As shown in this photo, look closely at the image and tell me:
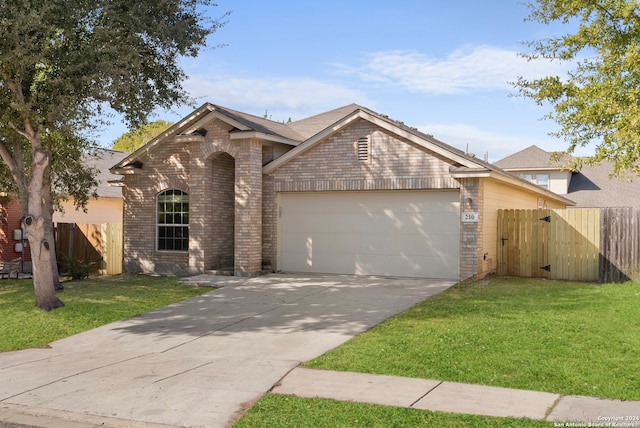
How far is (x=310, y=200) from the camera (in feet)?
60.4

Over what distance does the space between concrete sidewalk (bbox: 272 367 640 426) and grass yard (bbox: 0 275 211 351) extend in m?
5.75

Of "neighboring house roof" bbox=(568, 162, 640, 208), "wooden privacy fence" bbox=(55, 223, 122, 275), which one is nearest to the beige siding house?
"wooden privacy fence" bbox=(55, 223, 122, 275)

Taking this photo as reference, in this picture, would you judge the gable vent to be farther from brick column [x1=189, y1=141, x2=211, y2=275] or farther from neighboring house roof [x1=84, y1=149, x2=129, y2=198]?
neighboring house roof [x1=84, y1=149, x2=129, y2=198]

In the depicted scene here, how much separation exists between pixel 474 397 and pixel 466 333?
120 inches

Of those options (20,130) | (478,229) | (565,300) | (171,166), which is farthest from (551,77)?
(20,130)

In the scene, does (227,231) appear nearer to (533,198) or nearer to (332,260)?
(332,260)

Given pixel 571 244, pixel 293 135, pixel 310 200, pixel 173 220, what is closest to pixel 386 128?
pixel 310 200

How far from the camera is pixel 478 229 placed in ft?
52.3

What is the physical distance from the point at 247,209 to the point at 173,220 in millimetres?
3175

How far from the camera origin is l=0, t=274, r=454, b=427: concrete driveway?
705cm

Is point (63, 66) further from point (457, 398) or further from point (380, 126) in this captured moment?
point (457, 398)

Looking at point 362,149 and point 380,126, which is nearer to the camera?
point 380,126

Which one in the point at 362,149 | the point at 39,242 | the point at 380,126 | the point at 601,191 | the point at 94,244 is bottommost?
the point at 94,244

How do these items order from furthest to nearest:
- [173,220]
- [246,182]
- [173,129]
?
[173,220], [173,129], [246,182]
